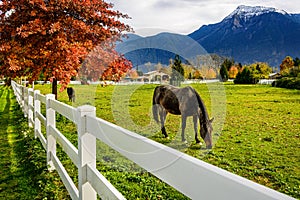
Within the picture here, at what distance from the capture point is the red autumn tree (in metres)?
7.09

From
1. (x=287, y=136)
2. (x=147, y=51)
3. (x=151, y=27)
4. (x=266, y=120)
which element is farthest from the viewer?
(x=266, y=120)

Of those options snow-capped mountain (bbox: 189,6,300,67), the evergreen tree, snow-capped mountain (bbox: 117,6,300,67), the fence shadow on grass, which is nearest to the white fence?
the fence shadow on grass

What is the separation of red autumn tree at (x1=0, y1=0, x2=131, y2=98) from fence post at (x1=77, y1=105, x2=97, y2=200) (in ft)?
14.7

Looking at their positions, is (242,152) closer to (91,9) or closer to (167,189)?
(167,189)

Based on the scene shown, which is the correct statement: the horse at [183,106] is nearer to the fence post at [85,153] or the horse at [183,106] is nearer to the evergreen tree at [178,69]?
the evergreen tree at [178,69]

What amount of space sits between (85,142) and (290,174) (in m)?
3.26

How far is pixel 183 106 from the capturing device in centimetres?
626

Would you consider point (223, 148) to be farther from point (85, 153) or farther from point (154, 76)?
point (85, 153)

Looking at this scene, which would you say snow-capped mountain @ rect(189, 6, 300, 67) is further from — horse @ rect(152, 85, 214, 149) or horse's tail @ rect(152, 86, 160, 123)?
horse @ rect(152, 85, 214, 149)

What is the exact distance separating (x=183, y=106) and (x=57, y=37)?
3234mm

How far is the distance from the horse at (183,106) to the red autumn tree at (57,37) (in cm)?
119

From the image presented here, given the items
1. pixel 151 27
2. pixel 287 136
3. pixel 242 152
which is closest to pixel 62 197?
pixel 151 27

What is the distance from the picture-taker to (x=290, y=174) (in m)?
4.58

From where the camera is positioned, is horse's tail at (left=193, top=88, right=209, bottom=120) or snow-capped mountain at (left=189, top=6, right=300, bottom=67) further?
snow-capped mountain at (left=189, top=6, right=300, bottom=67)
